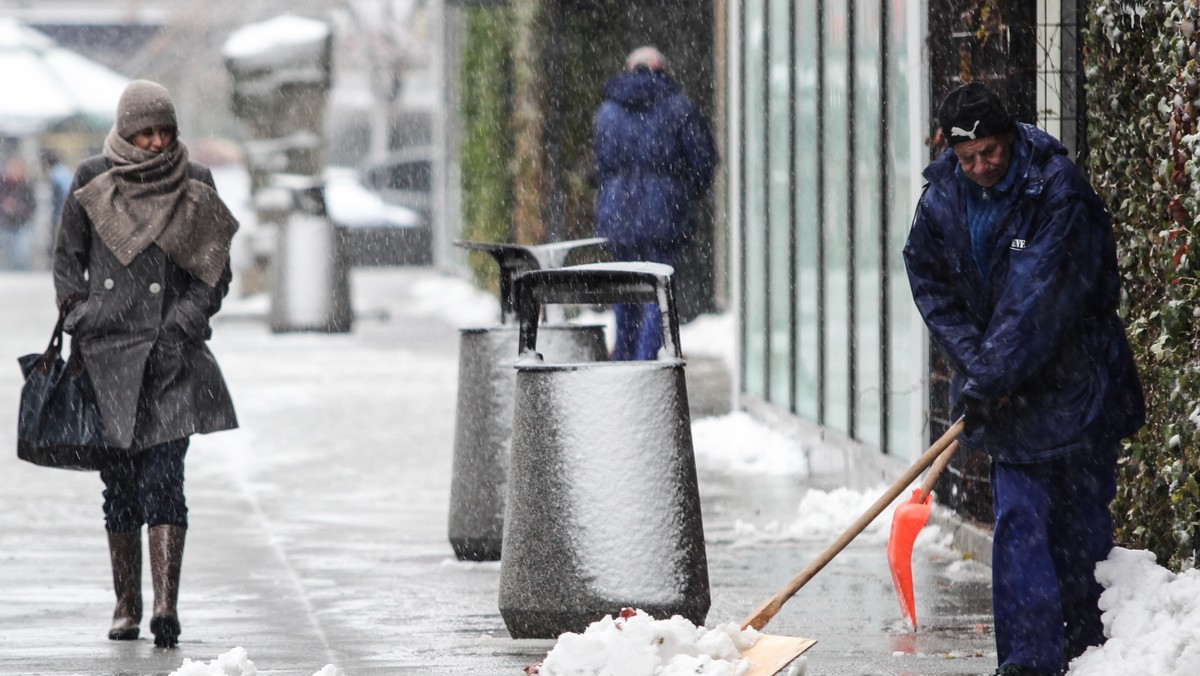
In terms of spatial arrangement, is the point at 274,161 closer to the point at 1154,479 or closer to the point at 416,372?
the point at 416,372

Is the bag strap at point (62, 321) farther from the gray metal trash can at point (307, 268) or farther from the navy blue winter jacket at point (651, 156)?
the gray metal trash can at point (307, 268)

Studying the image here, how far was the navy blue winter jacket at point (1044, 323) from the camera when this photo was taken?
5.48m

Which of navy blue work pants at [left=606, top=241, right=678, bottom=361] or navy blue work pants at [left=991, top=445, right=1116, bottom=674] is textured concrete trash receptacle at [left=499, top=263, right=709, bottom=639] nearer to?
navy blue work pants at [left=991, top=445, right=1116, bottom=674]

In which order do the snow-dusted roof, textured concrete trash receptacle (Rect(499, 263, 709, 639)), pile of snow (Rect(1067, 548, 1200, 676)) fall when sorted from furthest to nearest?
the snow-dusted roof < textured concrete trash receptacle (Rect(499, 263, 709, 639)) < pile of snow (Rect(1067, 548, 1200, 676))

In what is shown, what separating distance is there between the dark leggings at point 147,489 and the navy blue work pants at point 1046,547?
265cm

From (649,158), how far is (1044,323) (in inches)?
286

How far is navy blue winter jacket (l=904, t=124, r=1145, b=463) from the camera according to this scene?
5480 mm

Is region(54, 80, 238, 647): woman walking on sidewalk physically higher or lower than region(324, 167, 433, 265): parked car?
higher

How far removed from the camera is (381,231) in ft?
125

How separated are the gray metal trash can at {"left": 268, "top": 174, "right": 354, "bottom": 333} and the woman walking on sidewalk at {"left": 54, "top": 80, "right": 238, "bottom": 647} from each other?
13.3m

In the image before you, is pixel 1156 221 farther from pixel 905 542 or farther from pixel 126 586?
pixel 126 586

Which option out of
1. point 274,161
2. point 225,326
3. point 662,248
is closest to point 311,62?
Result: point 274,161

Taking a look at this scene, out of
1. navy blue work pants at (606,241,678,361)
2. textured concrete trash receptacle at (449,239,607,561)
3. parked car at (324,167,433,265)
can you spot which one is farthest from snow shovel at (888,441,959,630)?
parked car at (324,167,433,265)

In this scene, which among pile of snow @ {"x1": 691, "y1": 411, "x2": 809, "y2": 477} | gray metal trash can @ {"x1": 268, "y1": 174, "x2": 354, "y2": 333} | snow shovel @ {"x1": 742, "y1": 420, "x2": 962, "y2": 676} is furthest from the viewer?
gray metal trash can @ {"x1": 268, "y1": 174, "x2": 354, "y2": 333}
